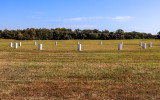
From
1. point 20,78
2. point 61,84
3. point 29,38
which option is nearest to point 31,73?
point 20,78

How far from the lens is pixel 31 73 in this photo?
7922 millimetres

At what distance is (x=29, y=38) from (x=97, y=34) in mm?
31606

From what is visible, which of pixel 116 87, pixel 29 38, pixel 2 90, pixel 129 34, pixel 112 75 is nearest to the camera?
pixel 2 90

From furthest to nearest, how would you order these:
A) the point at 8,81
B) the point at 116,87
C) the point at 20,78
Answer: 1. the point at 20,78
2. the point at 8,81
3. the point at 116,87

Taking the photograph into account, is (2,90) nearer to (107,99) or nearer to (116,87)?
(107,99)

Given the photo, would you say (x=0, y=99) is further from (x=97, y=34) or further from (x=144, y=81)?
(x=97, y=34)

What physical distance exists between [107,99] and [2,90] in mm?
3056

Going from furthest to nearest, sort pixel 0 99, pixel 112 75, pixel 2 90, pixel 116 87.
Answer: pixel 112 75 → pixel 116 87 → pixel 2 90 → pixel 0 99

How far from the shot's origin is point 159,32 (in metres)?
87.9

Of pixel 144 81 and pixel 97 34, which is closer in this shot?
pixel 144 81

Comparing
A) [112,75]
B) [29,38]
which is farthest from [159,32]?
[112,75]

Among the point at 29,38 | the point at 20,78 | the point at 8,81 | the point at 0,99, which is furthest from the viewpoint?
the point at 29,38

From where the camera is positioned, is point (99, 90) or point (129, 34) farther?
point (129, 34)

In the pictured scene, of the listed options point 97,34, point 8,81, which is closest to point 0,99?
point 8,81
